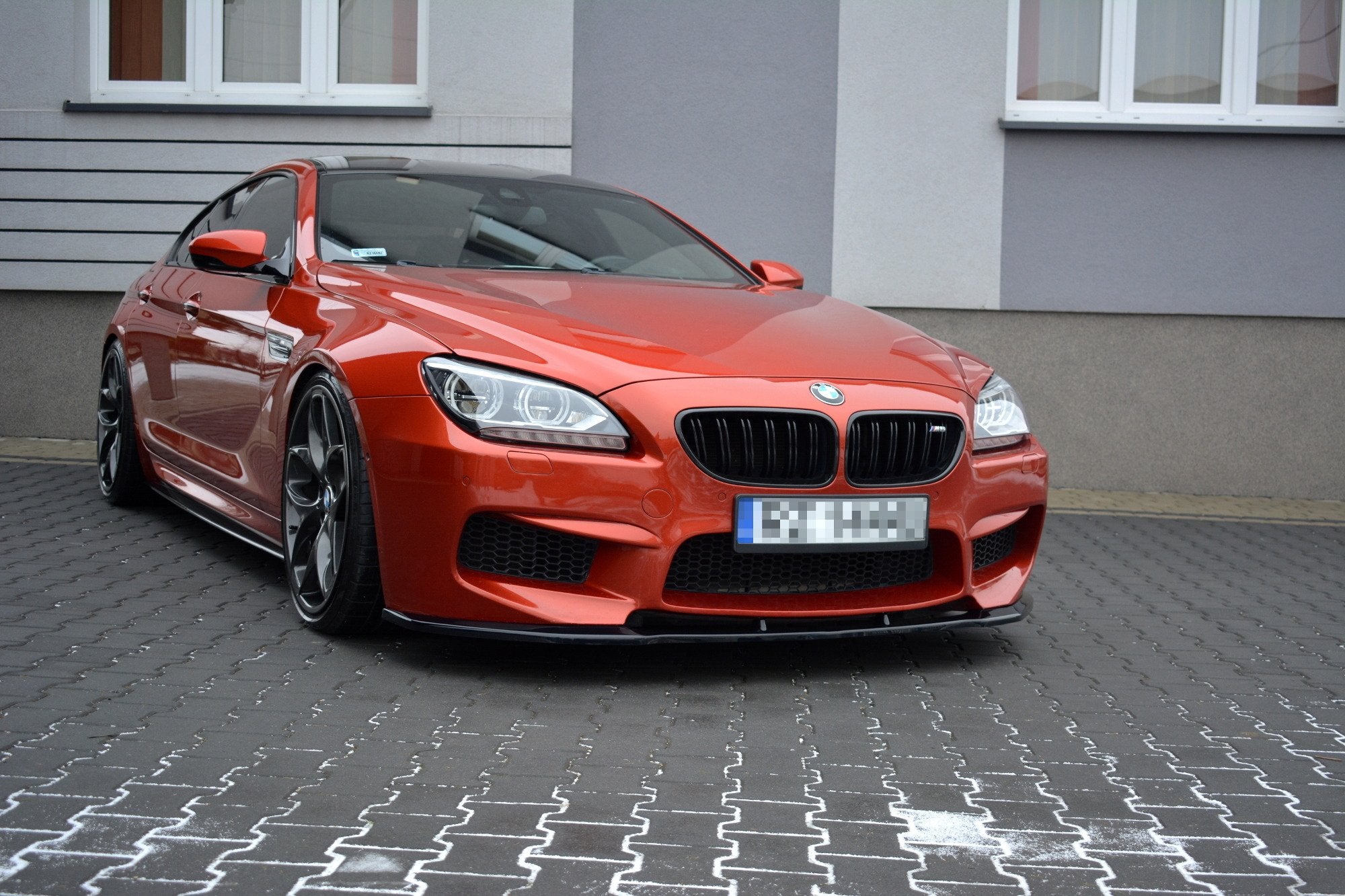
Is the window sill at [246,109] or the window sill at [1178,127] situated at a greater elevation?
the window sill at [246,109]

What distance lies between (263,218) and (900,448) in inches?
112

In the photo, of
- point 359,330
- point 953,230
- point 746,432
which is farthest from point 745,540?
point 953,230

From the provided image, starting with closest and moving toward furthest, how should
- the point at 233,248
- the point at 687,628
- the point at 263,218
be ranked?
the point at 687,628 < the point at 233,248 < the point at 263,218

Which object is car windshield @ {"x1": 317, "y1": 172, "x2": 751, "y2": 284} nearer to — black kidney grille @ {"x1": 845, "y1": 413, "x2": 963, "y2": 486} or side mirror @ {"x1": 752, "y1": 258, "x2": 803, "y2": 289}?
side mirror @ {"x1": 752, "y1": 258, "x2": 803, "y2": 289}

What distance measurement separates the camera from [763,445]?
409 centimetres

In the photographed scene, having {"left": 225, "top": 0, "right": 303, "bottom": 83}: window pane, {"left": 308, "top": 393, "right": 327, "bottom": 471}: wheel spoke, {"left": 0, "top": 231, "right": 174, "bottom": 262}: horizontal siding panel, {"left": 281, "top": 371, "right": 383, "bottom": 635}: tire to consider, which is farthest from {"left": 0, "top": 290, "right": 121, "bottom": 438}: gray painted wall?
{"left": 308, "top": 393, "right": 327, "bottom": 471}: wheel spoke

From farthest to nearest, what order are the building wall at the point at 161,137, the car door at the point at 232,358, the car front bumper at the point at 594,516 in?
the building wall at the point at 161,137 < the car door at the point at 232,358 < the car front bumper at the point at 594,516

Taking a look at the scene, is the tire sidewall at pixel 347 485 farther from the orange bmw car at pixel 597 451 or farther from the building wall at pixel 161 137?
the building wall at pixel 161 137

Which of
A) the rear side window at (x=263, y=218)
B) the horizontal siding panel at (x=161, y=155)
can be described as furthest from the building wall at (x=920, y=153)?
the rear side window at (x=263, y=218)

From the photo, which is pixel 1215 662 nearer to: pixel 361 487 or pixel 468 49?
pixel 361 487

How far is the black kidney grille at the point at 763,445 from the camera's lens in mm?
4035

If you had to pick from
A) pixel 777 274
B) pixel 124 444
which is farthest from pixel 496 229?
pixel 124 444

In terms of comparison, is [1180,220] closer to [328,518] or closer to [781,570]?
[781,570]

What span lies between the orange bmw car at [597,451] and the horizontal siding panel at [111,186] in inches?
187
